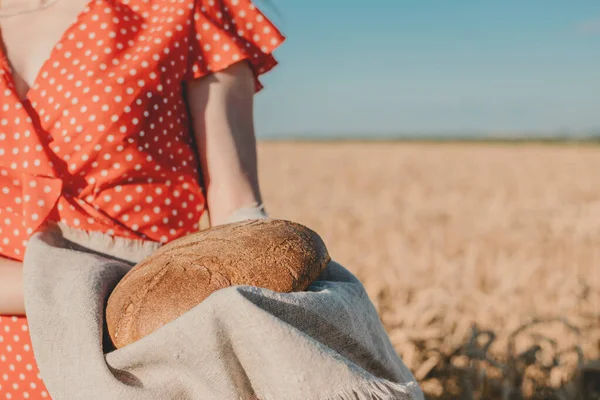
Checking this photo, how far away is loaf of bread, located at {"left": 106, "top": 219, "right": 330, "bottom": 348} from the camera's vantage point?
3.94 ft

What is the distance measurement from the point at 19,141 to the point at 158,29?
1.25ft

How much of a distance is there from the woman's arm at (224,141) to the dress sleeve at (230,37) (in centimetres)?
4

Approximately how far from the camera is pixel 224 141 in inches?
65.5

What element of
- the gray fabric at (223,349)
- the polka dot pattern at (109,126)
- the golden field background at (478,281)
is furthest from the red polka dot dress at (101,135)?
the golden field background at (478,281)

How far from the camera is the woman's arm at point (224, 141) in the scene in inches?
64.9

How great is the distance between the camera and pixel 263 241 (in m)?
1.25

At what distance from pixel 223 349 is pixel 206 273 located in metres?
0.14

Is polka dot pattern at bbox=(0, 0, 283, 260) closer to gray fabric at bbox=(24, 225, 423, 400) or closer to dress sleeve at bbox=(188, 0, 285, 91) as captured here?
dress sleeve at bbox=(188, 0, 285, 91)

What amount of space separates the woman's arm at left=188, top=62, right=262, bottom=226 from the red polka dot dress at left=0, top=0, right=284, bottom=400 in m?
0.05

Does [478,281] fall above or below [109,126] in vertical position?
below

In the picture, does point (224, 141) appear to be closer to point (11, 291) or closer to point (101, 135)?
point (101, 135)

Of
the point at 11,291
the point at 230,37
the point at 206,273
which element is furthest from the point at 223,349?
the point at 230,37

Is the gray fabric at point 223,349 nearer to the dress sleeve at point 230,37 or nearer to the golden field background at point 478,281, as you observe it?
the dress sleeve at point 230,37

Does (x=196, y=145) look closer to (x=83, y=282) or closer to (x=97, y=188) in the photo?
(x=97, y=188)
